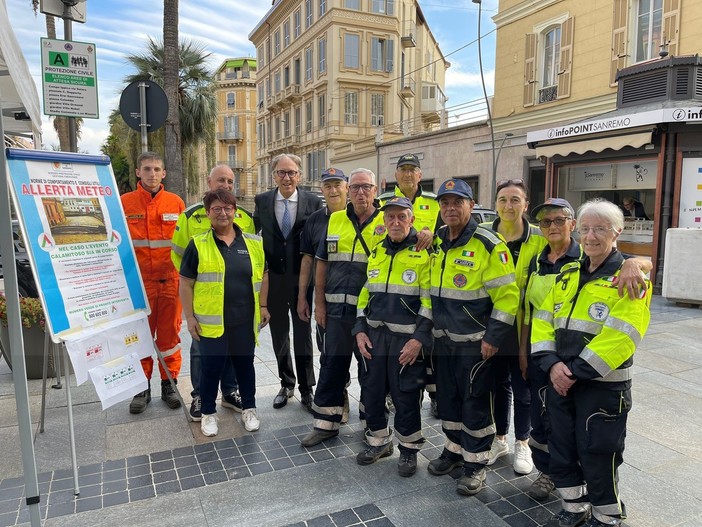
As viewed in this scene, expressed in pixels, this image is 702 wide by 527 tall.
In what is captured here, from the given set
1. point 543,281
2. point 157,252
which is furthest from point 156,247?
point 543,281

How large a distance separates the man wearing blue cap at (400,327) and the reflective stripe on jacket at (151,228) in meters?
1.95

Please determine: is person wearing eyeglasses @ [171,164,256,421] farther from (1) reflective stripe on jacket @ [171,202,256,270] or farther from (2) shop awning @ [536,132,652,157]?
(2) shop awning @ [536,132,652,157]

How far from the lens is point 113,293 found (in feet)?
11.6

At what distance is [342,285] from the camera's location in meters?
3.73

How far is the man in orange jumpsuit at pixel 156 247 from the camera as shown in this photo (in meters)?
4.26

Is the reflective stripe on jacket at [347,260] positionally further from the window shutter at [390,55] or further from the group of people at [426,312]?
the window shutter at [390,55]

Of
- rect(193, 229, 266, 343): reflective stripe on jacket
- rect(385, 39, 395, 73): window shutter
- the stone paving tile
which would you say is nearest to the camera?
the stone paving tile

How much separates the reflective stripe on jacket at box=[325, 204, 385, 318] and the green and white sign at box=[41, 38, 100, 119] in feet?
9.30

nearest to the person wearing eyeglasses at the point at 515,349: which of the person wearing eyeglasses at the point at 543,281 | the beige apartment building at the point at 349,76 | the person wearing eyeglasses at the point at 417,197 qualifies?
the person wearing eyeglasses at the point at 543,281

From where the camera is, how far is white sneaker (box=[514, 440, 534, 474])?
3285 millimetres

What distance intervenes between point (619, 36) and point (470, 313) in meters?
13.9

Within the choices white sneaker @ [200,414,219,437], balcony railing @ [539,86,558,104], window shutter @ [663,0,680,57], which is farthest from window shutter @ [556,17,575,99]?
white sneaker @ [200,414,219,437]

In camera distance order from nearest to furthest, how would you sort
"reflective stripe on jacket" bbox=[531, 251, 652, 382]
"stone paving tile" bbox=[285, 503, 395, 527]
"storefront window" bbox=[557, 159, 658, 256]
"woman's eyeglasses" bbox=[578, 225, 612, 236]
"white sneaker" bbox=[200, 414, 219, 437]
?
"reflective stripe on jacket" bbox=[531, 251, 652, 382] < "woman's eyeglasses" bbox=[578, 225, 612, 236] < "stone paving tile" bbox=[285, 503, 395, 527] < "white sneaker" bbox=[200, 414, 219, 437] < "storefront window" bbox=[557, 159, 658, 256]

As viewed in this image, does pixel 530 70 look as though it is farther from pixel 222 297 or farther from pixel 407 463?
pixel 407 463
